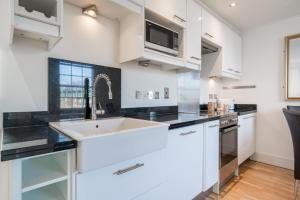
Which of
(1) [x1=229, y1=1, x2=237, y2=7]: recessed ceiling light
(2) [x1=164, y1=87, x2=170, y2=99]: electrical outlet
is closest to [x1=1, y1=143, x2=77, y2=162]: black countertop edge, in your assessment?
(2) [x1=164, y1=87, x2=170, y2=99]: electrical outlet

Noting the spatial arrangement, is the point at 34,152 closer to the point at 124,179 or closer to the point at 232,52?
the point at 124,179

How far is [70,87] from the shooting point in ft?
4.22

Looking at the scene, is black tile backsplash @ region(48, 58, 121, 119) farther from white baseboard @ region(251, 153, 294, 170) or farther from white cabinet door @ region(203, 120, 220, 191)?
white baseboard @ region(251, 153, 294, 170)

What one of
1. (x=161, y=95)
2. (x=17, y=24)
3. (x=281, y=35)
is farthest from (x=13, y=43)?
(x=281, y=35)

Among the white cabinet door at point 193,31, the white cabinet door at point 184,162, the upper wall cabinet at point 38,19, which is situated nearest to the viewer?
the upper wall cabinet at point 38,19

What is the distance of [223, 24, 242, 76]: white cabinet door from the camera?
252 centimetres

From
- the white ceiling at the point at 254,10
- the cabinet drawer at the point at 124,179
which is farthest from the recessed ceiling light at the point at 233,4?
the cabinet drawer at the point at 124,179

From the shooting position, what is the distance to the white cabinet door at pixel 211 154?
1.70 m

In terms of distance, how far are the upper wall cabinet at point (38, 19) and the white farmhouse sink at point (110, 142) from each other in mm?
543

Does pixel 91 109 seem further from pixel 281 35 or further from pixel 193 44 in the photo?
pixel 281 35

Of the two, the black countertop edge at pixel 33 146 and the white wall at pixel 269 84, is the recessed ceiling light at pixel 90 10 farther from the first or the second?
the white wall at pixel 269 84

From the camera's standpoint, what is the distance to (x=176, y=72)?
2.20m

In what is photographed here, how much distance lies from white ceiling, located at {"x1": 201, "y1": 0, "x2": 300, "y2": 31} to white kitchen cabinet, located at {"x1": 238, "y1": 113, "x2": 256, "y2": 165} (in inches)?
56.7

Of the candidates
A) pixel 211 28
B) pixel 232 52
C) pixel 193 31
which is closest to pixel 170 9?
pixel 193 31
